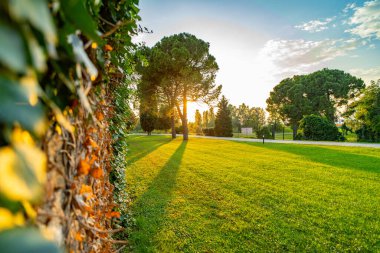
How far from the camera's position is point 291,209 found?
15.0ft

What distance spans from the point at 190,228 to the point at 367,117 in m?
25.6

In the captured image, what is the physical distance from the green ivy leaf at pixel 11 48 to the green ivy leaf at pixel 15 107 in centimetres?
4

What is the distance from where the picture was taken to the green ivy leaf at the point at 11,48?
1.03ft

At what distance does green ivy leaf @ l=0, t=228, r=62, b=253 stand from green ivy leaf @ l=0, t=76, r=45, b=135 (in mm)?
188

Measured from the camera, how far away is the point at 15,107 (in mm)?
373

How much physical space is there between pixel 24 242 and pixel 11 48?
1.05ft

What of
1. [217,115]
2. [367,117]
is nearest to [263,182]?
[367,117]

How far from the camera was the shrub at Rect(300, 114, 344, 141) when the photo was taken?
21344mm

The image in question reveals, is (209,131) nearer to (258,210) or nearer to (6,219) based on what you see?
(258,210)

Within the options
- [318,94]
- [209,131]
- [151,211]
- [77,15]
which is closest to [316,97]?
[318,94]

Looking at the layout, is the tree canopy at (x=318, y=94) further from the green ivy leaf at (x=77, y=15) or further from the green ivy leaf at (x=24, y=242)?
the green ivy leaf at (x=24, y=242)

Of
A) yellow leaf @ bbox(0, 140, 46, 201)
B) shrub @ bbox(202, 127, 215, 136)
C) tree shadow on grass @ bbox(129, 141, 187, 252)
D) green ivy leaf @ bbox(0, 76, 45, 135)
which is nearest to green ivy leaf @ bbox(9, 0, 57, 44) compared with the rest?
green ivy leaf @ bbox(0, 76, 45, 135)

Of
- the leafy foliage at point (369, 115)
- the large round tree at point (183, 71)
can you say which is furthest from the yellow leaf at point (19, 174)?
the leafy foliage at point (369, 115)

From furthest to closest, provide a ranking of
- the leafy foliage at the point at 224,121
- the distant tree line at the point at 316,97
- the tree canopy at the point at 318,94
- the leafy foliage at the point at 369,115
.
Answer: the leafy foliage at the point at 224,121 < the tree canopy at the point at 318,94 < the distant tree line at the point at 316,97 < the leafy foliage at the point at 369,115
